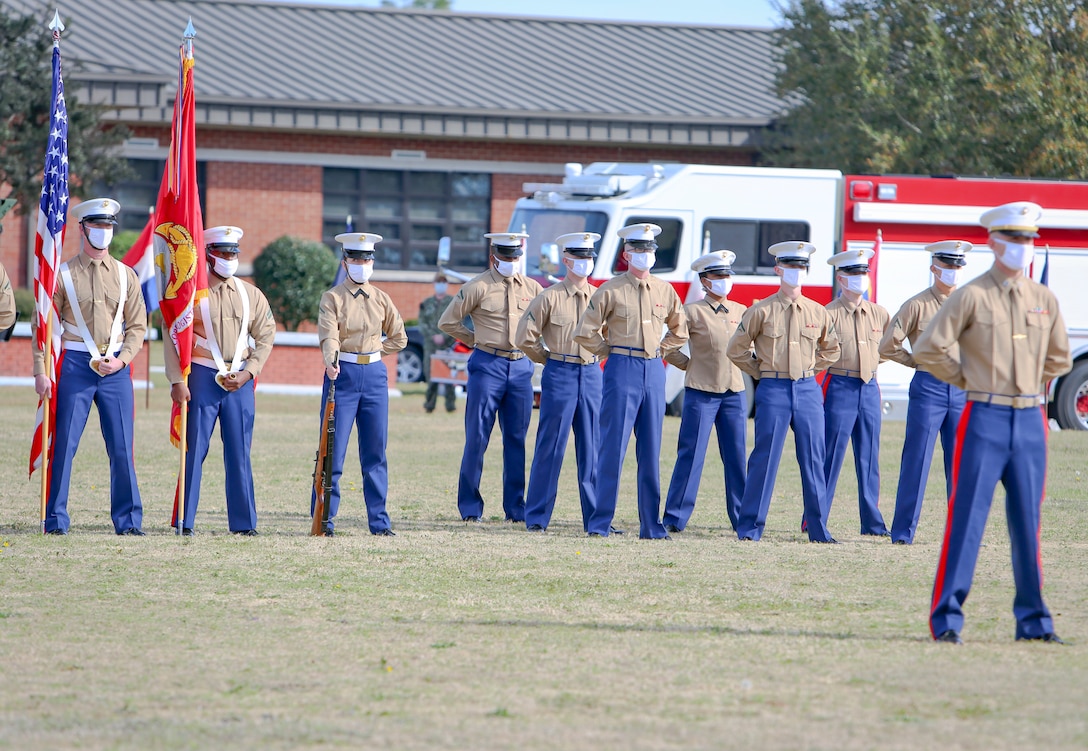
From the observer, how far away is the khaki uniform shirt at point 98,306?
1013 centimetres

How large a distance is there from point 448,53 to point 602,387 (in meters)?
21.0

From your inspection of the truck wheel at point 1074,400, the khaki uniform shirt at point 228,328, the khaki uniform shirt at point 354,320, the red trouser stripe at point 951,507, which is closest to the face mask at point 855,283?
the khaki uniform shirt at point 354,320

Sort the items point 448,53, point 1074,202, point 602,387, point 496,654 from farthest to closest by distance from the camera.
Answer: point 448,53
point 1074,202
point 602,387
point 496,654

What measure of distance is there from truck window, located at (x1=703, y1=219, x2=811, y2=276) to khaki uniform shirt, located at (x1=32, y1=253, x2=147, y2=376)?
9975 mm

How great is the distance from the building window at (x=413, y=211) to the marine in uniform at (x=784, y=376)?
1818 cm

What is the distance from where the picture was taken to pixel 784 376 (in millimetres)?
11023

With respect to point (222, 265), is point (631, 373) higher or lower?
lower

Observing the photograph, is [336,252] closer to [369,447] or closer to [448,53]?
[448,53]

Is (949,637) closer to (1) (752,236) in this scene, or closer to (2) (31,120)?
(1) (752,236)

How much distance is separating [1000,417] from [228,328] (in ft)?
17.9

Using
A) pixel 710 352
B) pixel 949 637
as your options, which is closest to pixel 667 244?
pixel 710 352

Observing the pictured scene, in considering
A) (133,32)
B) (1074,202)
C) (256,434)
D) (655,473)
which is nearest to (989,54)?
(1074,202)

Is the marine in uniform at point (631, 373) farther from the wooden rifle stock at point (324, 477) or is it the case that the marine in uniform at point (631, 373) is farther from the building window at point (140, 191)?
the building window at point (140, 191)

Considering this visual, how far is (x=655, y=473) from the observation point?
1074 centimetres
